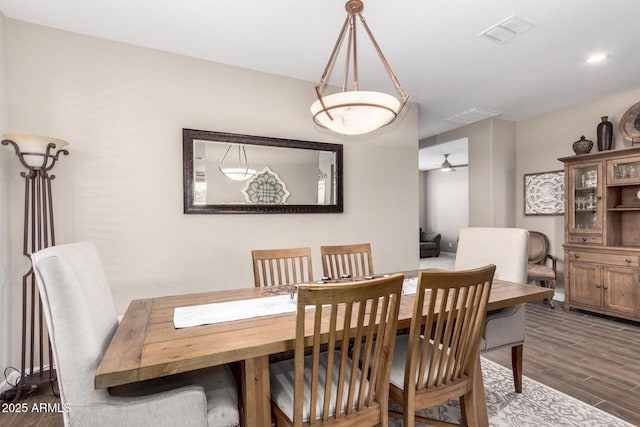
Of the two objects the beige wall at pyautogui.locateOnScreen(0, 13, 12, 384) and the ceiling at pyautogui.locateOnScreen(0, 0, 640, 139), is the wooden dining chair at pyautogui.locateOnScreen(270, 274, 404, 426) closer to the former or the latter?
the ceiling at pyautogui.locateOnScreen(0, 0, 640, 139)

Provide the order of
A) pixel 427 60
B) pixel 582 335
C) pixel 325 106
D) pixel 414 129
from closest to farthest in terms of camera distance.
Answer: pixel 325 106
pixel 427 60
pixel 582 335
pixel 414 129

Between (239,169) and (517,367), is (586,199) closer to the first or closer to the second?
(517,367)

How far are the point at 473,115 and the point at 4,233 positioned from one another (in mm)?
4906

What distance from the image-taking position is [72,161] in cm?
247

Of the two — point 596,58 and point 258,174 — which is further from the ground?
point 596,58

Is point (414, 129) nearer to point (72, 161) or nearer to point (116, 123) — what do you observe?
point (116, 123)

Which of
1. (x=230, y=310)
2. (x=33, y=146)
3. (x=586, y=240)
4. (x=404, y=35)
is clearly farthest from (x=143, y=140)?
(x=586, y=240)

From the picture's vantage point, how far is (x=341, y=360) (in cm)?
116

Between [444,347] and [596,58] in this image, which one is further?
[596,58]

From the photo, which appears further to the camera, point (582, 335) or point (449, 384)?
point (582, 335)

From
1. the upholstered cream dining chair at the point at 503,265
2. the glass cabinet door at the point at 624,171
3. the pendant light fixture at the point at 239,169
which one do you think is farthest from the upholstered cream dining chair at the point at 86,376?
the glass cabinet door at the point at 624,171

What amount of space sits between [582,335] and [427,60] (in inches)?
117

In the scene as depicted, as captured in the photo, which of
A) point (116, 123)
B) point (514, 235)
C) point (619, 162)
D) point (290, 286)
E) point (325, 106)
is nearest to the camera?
point (325, 106)

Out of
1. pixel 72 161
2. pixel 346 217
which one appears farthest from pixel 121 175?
pixel 346 217
